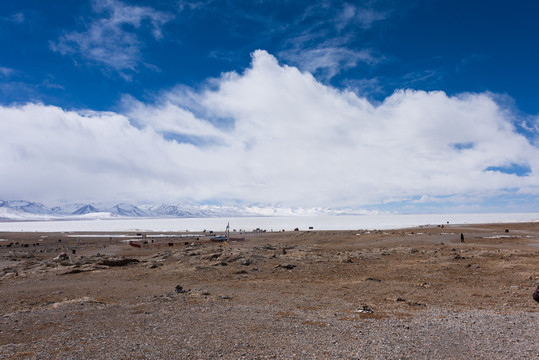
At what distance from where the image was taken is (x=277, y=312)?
1476 centimetres

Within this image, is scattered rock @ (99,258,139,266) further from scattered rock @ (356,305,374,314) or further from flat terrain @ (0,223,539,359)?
scattered rock @ (356,305,374,314)

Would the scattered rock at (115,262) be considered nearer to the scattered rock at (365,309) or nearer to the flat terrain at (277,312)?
the flat terrain at (277,312)

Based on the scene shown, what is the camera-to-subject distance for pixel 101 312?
15.1 metres

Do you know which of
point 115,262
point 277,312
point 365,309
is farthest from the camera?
point 115,262

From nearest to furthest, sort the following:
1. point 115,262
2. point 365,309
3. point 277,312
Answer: point 277,312 → point 365,309 → point 115,262

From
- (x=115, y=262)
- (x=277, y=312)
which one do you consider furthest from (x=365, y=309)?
(x=115, y=262)

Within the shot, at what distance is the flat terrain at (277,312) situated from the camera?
10.3 meters

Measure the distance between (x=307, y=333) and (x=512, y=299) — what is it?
1224 cm

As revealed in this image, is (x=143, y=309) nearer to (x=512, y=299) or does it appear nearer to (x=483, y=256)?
(x=512, y=299)

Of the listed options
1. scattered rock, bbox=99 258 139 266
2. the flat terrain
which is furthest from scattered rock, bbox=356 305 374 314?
scattered rock, bbox=99 258 139 266

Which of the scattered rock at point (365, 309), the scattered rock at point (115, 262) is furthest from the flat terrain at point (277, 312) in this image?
the scattered rock at point (115, 262)

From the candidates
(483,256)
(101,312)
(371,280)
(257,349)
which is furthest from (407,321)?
(483,256)

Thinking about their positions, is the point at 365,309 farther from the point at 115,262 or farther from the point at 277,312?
the point at 115,262

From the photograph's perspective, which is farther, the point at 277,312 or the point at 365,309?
the point at 365,309
